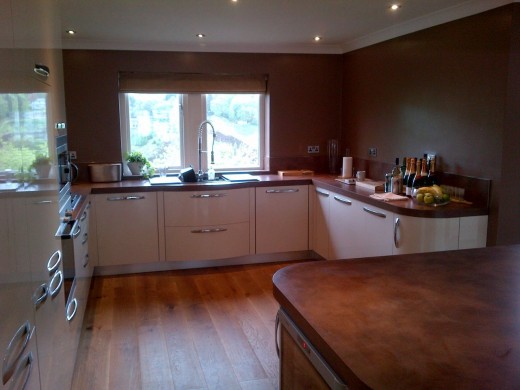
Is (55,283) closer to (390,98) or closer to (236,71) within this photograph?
(390,98)

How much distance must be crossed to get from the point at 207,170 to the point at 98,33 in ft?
5.59

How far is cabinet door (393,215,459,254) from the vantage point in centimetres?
315

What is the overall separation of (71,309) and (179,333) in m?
0.96

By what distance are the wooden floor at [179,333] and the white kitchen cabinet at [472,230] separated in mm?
1432

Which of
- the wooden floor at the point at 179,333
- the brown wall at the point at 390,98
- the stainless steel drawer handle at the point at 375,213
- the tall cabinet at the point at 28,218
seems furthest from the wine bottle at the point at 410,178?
the tall cabinet at the point at 28,218

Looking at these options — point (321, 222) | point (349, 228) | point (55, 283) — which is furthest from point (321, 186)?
point (55, 283)

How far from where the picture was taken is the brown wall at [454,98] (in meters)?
3.08

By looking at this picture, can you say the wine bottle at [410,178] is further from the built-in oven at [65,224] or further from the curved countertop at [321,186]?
the built-in oven at [65,224]

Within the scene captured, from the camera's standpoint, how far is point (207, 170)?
16.9 ft

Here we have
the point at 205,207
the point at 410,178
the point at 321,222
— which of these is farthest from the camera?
the point at 321,222

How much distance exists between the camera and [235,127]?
5199 mm

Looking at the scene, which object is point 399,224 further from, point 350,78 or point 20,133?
point 20,133

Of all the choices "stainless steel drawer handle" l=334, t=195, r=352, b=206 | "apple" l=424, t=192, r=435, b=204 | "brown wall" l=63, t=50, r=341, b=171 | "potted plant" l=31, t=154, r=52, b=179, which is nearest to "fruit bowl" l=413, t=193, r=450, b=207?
"apple" l=424, t=192, r=435, b=204

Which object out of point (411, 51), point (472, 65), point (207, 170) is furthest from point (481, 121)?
point (207, 170)
